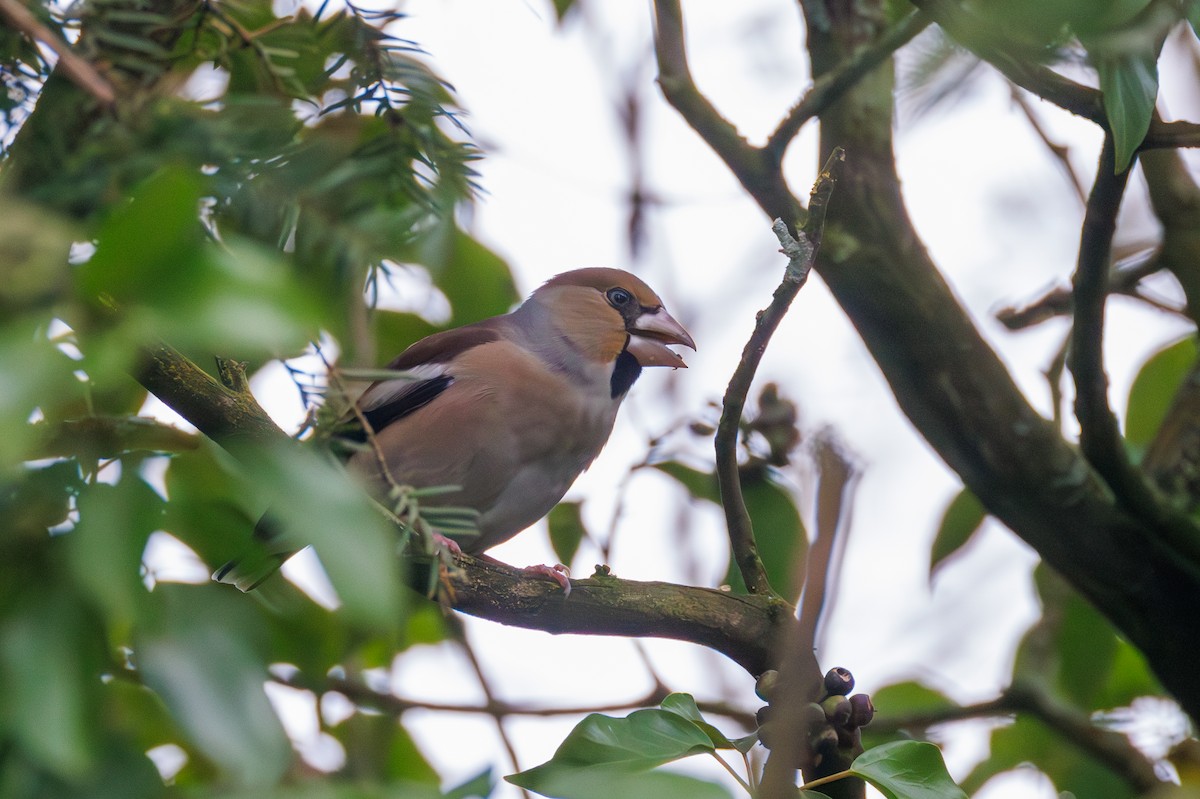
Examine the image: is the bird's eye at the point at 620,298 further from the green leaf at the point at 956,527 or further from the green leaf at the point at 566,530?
the green leaf at the point at 956,527

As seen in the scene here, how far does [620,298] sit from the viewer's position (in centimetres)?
388

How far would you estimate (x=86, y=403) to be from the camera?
5.91ft

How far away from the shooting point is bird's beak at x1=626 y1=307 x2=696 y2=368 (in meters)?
3.71

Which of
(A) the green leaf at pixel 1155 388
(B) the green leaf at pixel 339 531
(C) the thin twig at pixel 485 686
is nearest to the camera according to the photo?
(B) the green leaf at pixel 339 531

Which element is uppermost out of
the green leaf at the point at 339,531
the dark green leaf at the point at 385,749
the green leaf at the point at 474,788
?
the dark green leaf at the point at 385,749

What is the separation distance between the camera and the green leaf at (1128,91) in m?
1.80

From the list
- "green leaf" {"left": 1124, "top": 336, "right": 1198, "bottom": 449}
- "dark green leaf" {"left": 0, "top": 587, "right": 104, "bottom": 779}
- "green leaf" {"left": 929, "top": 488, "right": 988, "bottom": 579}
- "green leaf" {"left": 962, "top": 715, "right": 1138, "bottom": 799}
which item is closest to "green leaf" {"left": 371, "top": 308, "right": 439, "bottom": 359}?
"green leaf" {"left": 929, "top": 488, "right": 988, "bottom": 579}

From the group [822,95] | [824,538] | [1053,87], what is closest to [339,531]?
[824,538]

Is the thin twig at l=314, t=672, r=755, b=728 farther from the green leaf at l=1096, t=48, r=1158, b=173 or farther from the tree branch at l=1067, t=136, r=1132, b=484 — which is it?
the green leaf at l=1096, t=48, r=1158, b=173

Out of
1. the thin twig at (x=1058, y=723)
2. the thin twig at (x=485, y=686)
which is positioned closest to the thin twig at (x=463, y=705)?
the thin twig at (x=485, y=686)

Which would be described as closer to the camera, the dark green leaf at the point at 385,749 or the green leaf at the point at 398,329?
the dark green leaf at the point at 385,749

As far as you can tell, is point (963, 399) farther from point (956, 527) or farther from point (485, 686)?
point (485, 686)

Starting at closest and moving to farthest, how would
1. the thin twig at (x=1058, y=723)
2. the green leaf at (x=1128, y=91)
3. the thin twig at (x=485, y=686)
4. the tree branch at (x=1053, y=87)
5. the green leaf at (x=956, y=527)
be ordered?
the green leaf at (x=1128, y=91)
the tree branch at (x=1053, y=87)
the thin twig at (x=485, y=686)
the thin twig at (x=1058, y=723)
the green leaf at (x=956, y=527)

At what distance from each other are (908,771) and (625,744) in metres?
0.44
